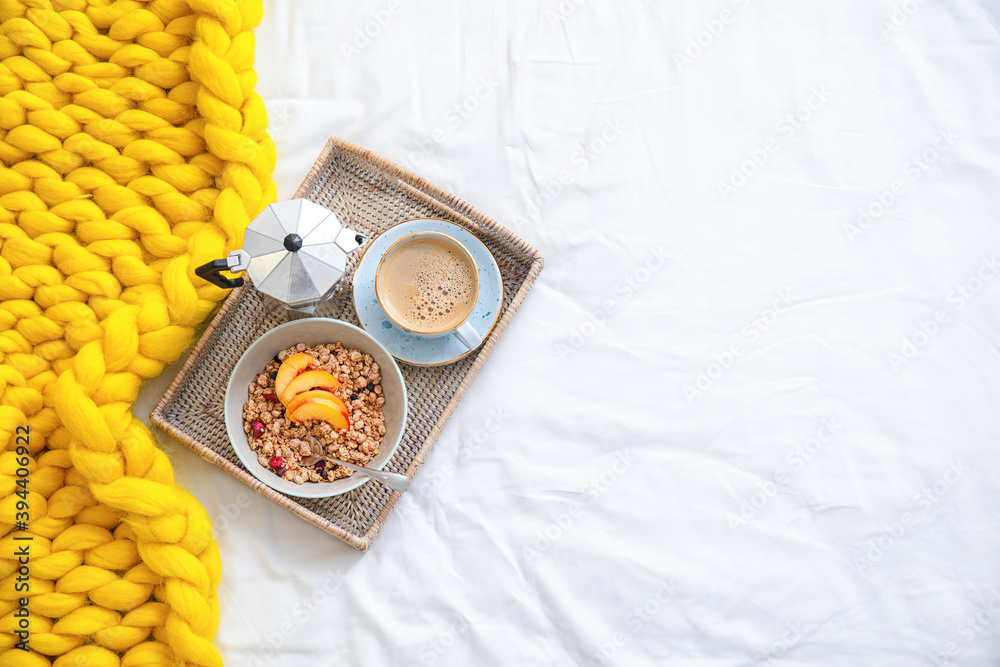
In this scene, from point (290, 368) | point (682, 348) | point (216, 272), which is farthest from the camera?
point (682, 348)

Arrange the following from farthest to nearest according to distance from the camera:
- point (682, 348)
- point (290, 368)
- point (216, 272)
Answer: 1. point (682, 348)
2. point (290, 368)
3. point (216, 272)

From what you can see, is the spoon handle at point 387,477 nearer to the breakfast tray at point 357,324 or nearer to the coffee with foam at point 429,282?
the breakfast tray at point 357,324

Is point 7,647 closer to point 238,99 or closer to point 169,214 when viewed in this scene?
point 169,214

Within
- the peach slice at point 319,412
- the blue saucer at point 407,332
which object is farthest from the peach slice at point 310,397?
the blue saucer at point 407,332

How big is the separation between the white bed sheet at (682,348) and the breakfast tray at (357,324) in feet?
0.19

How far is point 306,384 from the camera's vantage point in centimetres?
102

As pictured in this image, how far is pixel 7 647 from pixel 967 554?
1.58 m


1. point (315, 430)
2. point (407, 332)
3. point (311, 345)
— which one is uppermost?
point (407, 332)

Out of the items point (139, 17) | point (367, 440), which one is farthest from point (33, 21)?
point (367, 440)

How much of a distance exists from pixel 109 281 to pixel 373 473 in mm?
502

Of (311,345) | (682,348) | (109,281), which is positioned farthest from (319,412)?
→ (682,348)

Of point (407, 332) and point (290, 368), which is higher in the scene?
point (407, 332)

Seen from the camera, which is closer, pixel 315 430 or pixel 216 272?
pixel 216 272

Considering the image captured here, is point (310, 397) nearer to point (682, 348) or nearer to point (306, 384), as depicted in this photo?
point (306, 384)
